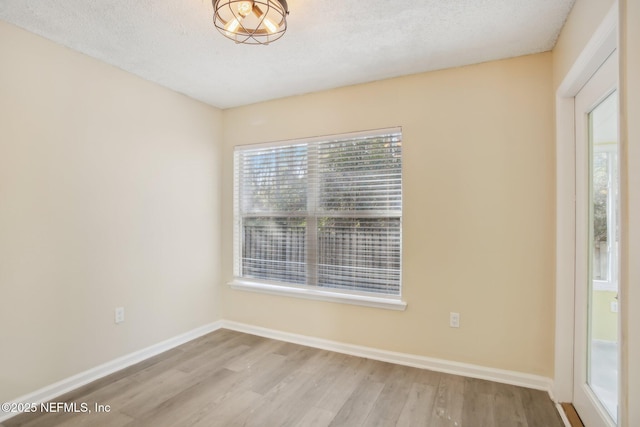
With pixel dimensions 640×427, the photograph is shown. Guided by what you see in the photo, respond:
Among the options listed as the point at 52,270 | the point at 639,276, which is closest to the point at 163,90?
the point at 52,270

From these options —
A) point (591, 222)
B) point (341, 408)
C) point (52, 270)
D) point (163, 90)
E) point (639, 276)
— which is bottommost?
point (341, 408)

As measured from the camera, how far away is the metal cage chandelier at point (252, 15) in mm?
1724

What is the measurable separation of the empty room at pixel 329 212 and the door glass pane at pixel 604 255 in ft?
0.05

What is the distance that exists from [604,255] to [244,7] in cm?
239

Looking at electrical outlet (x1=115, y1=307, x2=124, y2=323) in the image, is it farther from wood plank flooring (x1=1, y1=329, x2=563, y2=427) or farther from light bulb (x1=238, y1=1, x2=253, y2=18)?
light bulb (x1=238, y1=1, x2=253, y2=18)

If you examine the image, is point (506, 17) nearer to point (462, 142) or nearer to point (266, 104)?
point (462, 142)

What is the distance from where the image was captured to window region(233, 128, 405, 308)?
2.89m

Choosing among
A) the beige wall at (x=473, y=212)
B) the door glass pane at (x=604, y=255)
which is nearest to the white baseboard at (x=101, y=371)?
the beige wall at (x=473, y=212)

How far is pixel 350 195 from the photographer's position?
3.04m

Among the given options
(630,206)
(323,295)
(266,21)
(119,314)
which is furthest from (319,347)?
(266,21)

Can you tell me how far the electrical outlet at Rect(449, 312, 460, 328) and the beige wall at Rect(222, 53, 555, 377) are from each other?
0.11 feet

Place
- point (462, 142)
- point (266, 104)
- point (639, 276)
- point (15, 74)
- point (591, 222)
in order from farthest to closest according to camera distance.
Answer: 1. point (266, 104)
2. point (462, 142)
3. point (15, 74)
4. point (591, 222)
5. point (639, 276)

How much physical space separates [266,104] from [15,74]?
1992 millimetres

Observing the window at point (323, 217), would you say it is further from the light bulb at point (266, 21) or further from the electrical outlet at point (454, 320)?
the light bulb at point (266, 21)
